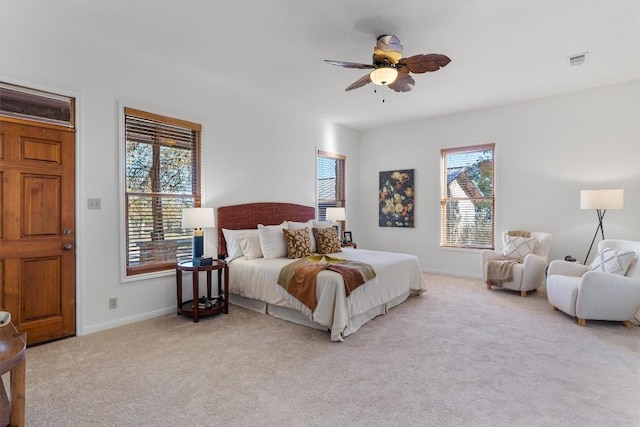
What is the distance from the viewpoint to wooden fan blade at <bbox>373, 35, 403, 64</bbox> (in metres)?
2.97

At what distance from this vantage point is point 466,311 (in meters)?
3.88

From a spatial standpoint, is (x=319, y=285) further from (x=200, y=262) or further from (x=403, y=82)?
(x=403, y=82)

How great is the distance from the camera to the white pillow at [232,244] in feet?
14.0

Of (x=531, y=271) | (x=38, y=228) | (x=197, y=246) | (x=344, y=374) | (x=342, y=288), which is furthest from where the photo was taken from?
(x=531, y=271)

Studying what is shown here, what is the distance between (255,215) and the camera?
4766mm

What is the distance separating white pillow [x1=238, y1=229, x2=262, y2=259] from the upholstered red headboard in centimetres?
29

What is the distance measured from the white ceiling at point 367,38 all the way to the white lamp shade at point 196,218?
1694 mm

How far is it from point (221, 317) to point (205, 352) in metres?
0.91

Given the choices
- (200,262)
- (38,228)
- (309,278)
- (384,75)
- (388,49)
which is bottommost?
(309,278)

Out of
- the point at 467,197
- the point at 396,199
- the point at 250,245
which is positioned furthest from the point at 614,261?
the point at 250,245

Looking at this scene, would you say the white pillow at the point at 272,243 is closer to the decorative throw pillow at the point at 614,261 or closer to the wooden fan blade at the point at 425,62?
the wooden fan blade at the point at 425,62

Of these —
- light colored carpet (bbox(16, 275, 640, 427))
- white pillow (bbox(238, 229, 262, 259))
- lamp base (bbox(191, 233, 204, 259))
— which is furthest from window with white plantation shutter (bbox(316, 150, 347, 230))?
light colored carpet (bbox(16, 275, 640, 427))

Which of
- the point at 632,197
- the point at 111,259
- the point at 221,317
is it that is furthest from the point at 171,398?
the point at 632,197

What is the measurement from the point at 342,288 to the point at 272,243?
4.57 ft
